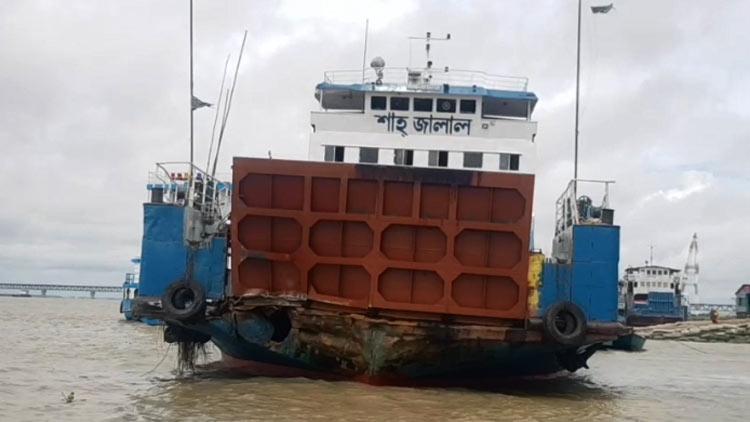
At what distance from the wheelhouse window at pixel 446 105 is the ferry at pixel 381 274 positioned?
3018 millimetres

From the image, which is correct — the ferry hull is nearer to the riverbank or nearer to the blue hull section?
the blue hull section

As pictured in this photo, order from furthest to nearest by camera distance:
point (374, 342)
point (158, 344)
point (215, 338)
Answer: point (158, 344), point (215, 338), point (374, 342)

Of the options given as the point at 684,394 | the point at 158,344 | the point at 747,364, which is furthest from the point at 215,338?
the point at 747,364

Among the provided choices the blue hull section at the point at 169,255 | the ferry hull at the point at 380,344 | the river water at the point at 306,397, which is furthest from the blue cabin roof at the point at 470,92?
the river water at the point at 306,397

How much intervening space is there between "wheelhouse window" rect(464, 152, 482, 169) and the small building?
5468 centimetres

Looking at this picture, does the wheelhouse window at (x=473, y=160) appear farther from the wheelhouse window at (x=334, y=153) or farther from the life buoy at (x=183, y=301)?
the life buoy at (x=183, y=301)

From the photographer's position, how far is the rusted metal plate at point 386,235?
1256cm

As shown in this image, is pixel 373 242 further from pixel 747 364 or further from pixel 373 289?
pixel 747 364

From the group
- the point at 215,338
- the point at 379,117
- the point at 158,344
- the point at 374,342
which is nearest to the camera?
the point at 374,342

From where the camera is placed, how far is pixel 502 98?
605 inches

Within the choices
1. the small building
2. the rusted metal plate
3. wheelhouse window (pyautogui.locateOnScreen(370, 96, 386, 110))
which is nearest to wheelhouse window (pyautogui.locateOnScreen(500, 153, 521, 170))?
the rusted metal plate

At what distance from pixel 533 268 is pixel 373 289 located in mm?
2798

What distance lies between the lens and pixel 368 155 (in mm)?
14328

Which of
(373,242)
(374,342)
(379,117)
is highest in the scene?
(379,117)
